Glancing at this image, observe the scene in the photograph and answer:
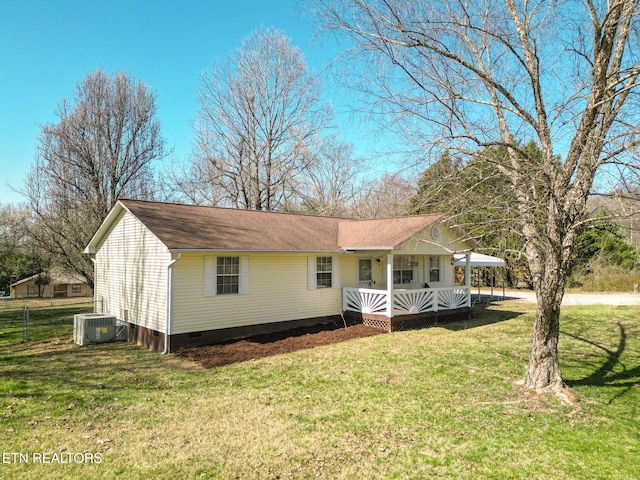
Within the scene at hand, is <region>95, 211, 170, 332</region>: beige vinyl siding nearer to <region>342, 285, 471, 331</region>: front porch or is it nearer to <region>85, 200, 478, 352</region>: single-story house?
<region>85, 200, 478, 352</region>: single-story house

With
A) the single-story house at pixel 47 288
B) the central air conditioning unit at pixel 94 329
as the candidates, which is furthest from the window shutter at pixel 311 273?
the single-story house at pixel 47 288

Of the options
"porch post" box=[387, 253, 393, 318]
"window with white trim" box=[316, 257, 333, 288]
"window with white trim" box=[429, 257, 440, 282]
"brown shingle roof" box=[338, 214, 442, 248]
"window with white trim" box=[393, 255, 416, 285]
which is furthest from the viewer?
"window with white trim" box=[429, 257, 440, 282]

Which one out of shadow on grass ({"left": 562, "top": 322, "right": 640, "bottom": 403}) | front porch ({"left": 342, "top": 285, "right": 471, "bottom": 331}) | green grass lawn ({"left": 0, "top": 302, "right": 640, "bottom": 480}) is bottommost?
green grass lawn ({"left": 0, "top": 302, "right": 640, "bottom": 480})

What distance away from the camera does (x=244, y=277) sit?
11.9 meters

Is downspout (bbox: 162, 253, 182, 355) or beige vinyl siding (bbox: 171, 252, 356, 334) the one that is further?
beige vinyl siding (bbox: 171, 252, 356, 334)

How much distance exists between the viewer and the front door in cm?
1532

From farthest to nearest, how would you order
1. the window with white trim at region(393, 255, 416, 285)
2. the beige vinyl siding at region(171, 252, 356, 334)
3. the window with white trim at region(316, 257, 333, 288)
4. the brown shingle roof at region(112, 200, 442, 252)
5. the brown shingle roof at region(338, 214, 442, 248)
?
the window with white trim at region(393, 255, 416, 285)
the window with white trim at region(316, 257, 333, 288)
the brown shingle roof at region(338, 214, 442, 248)
the brown shingle roof at region(112, 200, 442, 252)
the beige vinyl siding at region(171, 252, 356, 334)

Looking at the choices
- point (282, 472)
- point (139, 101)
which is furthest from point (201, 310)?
point (139, 101)

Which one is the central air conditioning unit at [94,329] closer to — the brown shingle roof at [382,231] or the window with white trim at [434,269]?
the brown shingle roof at [382,231]

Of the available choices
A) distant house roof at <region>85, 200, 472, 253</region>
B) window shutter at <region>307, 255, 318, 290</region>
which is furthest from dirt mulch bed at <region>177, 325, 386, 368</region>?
distant house roof at <region>85, 200, 472, 253</region>

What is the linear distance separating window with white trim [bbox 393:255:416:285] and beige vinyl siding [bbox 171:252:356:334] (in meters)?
2.08

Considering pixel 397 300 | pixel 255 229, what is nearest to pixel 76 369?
pixel 255 229

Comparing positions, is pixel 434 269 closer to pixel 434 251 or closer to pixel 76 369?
pixel 434 251

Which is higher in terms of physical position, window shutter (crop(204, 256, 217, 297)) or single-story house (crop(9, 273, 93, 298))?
window shutter (crop(204, 256, 217, 297))
